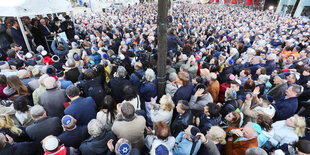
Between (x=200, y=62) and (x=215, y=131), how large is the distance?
143 inches

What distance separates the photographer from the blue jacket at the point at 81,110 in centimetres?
284

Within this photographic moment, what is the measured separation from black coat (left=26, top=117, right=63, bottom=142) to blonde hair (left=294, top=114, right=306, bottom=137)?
409cm

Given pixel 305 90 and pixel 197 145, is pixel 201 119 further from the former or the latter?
pixel 305 90

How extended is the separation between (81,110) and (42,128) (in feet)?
2.19

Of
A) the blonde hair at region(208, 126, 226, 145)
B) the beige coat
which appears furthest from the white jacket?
the beige coat

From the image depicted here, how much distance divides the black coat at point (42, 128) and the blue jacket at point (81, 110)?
1.17 ft

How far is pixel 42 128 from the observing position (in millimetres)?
2420

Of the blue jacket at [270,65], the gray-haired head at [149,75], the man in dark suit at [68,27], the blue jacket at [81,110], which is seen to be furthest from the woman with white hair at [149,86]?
the man in dark suit at [68,27]

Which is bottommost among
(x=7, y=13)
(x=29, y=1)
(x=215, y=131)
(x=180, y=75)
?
(x=215, y=131)

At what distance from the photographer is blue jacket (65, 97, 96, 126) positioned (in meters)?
2.84

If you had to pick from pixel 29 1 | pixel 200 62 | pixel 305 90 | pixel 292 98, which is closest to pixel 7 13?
pixel 29 1

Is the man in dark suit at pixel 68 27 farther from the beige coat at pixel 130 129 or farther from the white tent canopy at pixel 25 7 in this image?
the beige coat at pixel 130 129

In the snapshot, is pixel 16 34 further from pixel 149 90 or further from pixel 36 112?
pixel 149 90

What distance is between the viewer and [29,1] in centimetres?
581
